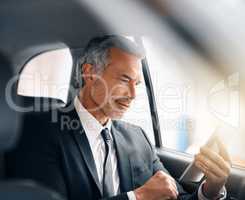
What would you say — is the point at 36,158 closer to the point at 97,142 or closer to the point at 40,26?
the point at 97,142

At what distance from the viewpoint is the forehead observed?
1.01 metres

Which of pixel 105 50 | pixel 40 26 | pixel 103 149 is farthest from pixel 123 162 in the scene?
pixel 40 26

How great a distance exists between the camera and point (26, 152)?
0.93 metres

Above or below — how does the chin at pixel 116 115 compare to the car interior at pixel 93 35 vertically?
below

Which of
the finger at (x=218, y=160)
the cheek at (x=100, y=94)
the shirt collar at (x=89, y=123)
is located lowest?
the finger at (x=218, y=160)

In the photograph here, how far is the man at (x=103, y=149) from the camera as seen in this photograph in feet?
3.02

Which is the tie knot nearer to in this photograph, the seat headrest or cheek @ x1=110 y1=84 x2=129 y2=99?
cheek @ x1=110 y1=84 x2=129 y2=99

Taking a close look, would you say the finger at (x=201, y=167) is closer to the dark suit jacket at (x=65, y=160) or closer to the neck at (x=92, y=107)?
the dark suit jacket at (x=65, y=160)

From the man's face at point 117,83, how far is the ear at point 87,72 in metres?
0.02

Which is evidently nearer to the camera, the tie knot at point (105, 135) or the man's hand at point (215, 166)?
the man's hand at point (215, 166)

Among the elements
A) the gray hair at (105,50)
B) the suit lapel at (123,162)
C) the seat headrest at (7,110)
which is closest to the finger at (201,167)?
the suit lapel at (123,162)

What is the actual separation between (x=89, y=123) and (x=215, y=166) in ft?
0.98

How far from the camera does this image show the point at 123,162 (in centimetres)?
101

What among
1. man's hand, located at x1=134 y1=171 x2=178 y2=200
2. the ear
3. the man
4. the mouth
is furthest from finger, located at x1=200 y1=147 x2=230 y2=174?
the ear
